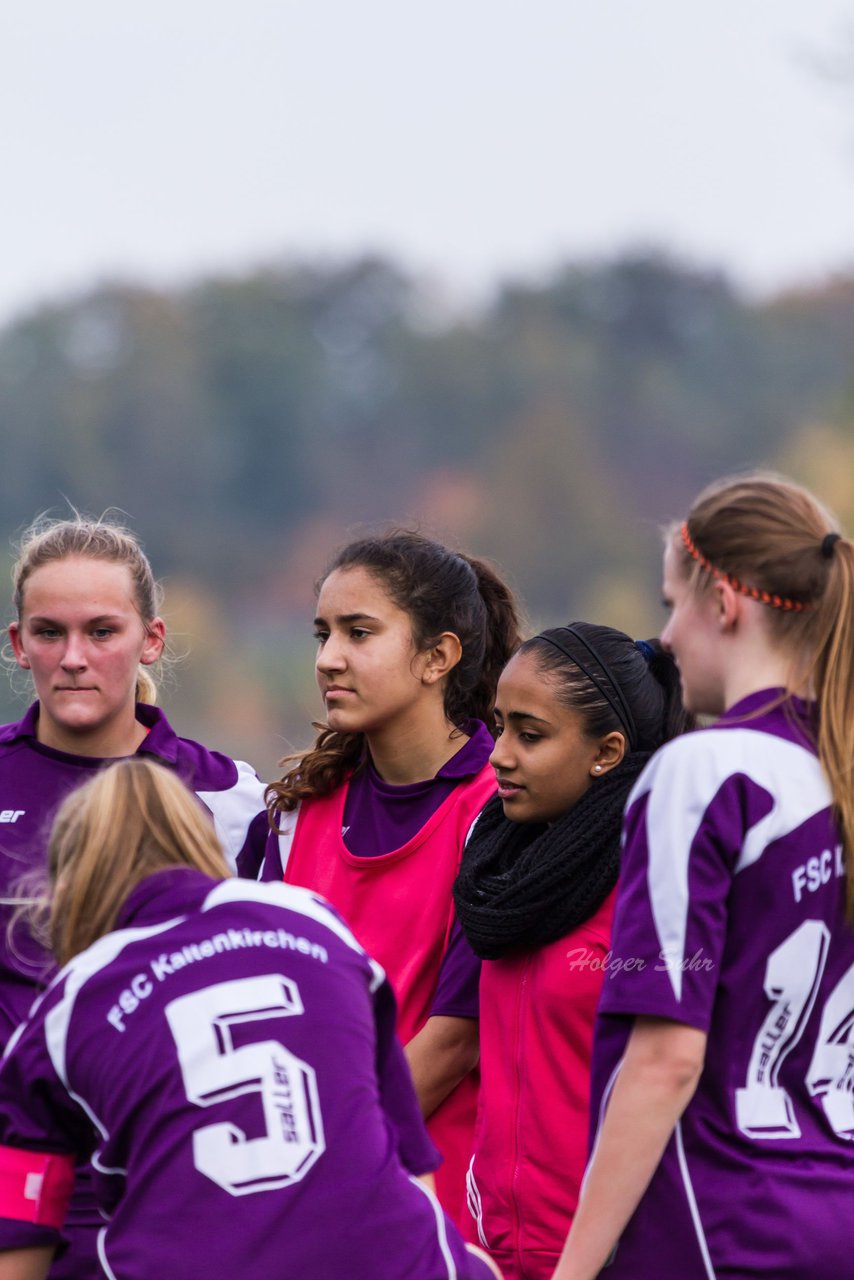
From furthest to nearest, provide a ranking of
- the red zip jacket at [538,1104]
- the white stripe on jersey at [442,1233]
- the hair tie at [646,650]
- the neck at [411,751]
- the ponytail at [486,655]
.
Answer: the ponytail at [486,655] < the neck at [411,751] < the hair tie at [646,650] < the red zip jacket at [538,1104] < the white stripe on jersey at [442,1233]

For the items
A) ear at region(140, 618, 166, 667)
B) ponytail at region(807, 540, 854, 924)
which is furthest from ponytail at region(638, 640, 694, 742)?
ear at region(140, 618, 166, 667)

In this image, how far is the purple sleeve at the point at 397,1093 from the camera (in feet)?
9.31

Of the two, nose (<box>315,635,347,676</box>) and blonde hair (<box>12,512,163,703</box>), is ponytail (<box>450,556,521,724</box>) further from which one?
blonde hair (<box>12,512,163,703</box>)

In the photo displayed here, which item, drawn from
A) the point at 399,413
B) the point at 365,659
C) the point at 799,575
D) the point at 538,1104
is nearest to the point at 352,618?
the point at 365,659

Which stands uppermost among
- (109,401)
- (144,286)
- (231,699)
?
(144,286)

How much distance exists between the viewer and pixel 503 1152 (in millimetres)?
3410

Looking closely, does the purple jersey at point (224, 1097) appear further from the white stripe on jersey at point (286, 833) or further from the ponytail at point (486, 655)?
the ponytail at point (486, 655)

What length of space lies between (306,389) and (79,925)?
6393 cm

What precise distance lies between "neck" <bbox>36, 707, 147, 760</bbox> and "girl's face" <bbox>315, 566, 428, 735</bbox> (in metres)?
0.46

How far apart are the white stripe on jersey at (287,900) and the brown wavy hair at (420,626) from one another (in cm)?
135

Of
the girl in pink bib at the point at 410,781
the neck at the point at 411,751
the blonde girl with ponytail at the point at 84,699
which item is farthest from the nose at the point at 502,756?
the blonde girl with ponytail at the point at 84,699

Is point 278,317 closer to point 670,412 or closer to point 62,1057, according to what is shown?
point 670,412

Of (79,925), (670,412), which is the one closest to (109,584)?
(79,925)

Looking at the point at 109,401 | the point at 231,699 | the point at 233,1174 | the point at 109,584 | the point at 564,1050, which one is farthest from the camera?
the point at 109,401
